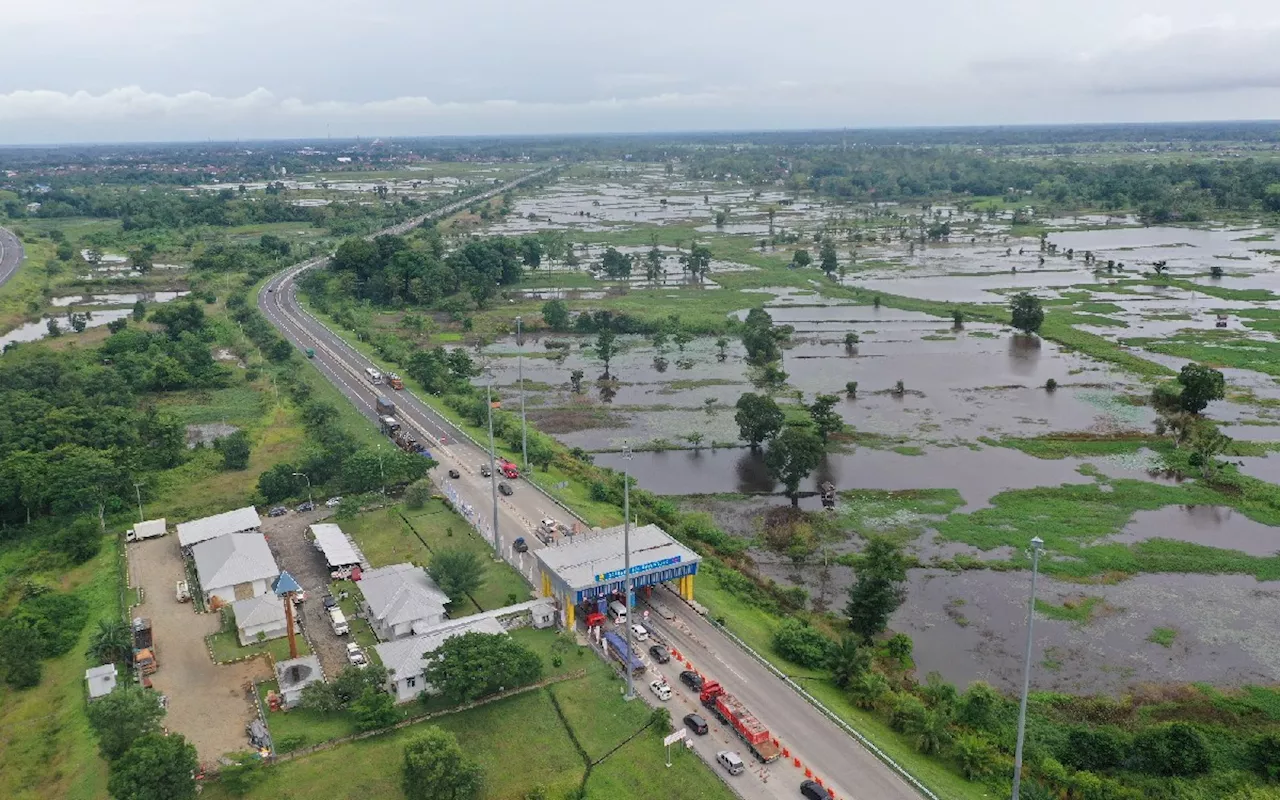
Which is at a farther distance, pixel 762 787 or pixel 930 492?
pixel 930 492

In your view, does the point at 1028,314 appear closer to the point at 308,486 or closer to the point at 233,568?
the point at 308,486

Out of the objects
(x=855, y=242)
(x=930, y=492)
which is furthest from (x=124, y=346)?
(x=855, y=242)

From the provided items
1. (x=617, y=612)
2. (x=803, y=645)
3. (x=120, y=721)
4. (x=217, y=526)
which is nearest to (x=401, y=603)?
(x=617, y=612)

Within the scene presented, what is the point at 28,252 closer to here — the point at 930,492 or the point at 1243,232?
the point at 930,492

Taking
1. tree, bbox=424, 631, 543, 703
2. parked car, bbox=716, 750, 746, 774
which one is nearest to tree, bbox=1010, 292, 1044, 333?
parked car, bbox=716, 750, 746, 774

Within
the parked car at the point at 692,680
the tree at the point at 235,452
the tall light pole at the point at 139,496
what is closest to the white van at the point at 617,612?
the parked car at the point at 692,680

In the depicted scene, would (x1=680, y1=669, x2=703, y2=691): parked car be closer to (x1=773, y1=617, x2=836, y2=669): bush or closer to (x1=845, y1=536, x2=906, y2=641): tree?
(x1=773, y1=617, x2=836, y2=669): bush
